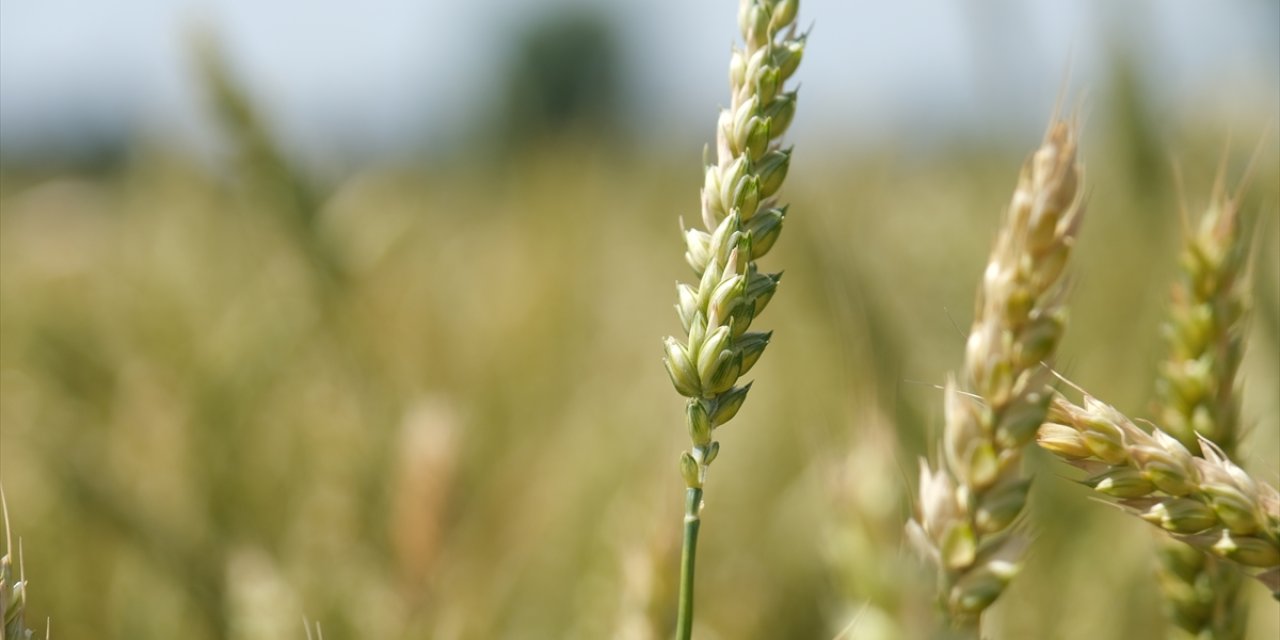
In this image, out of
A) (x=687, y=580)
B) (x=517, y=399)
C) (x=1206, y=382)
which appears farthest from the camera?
(x=517, y=399)

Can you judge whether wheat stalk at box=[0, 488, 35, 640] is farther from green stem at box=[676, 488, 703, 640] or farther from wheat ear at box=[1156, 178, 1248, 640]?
wheat ear at box=[1156, 178, 1248, 640]

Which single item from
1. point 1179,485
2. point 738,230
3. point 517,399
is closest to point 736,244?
point 738,230

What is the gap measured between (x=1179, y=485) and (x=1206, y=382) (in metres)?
0.12

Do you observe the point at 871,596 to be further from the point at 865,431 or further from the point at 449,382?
the point at 449,382

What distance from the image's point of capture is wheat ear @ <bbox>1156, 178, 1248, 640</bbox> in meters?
0.42

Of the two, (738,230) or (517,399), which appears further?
(517,399)

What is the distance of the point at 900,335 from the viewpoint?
2.59 feet

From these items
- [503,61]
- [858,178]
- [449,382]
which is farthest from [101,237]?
[503,61]

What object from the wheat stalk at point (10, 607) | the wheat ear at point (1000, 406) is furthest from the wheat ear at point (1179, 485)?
the wheat stalk at point (10, 607)

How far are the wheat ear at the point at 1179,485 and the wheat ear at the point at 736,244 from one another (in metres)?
0.10

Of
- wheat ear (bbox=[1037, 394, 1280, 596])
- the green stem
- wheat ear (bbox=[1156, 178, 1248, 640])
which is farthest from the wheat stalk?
wheat ear (bbox=[1156, 178, 1248, 640])

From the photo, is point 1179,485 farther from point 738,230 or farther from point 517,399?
point 517,399

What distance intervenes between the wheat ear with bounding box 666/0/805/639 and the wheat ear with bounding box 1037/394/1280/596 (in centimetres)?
10

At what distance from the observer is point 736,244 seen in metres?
0.29
